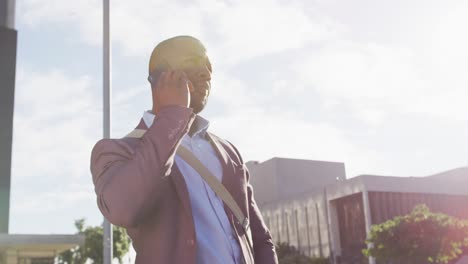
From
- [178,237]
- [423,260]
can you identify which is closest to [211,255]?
[178,237]

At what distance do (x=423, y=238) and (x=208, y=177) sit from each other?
93.1 feet

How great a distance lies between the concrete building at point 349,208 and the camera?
54.2 m

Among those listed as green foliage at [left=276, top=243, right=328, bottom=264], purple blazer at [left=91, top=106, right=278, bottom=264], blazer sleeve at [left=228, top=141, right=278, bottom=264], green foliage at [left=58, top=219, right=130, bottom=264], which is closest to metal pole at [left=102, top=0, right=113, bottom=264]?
blazer sleeve at [left=228, top=141, right=278, bottom=264]

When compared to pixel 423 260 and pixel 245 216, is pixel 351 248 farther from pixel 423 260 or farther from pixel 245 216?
pixel 245 216

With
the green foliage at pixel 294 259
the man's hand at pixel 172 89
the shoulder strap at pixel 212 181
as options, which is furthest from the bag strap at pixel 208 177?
the green foliage at pixel 294 259

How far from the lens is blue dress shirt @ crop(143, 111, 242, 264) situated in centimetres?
191

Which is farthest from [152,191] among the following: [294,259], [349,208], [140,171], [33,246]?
[349,208]

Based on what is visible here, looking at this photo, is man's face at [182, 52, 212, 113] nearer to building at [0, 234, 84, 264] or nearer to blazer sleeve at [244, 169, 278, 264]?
blazer sleeve at [244, 169, 278, 264]

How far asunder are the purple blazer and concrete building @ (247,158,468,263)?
52.8 metres

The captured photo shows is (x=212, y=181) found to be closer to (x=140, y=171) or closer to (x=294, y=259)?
(x=140, y=171)

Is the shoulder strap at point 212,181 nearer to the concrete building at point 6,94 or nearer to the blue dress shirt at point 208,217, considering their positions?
the blue dress shirt at point 208,217

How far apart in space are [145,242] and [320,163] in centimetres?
7612

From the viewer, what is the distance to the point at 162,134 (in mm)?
1777

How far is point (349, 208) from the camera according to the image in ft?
183
